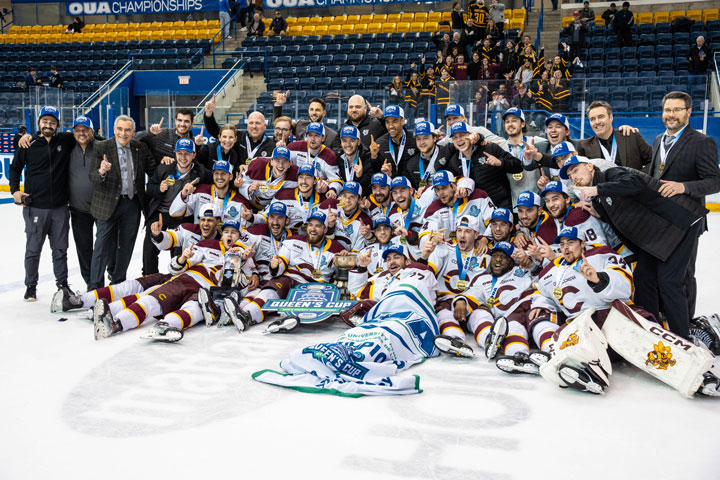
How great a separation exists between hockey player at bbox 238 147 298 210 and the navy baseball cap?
0.36m

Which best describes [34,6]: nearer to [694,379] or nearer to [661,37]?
[661,37]

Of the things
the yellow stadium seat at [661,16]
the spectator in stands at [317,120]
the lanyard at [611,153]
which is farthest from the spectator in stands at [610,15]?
the lanyard at [611,153]

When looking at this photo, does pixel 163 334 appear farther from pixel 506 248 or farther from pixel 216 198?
pixel 506 248

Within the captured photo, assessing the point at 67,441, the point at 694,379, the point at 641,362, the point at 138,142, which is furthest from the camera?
the point at 138,142

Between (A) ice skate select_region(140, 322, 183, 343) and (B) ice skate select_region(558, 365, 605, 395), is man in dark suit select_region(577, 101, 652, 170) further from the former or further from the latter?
(A) ice skate select_region(140, 322, 183, 343)

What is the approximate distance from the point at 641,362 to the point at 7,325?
470 cm

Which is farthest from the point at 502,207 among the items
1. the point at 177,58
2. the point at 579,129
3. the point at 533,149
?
Result: the point at 177,58

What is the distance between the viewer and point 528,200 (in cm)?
519

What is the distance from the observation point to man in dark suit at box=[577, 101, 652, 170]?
17.0 feet

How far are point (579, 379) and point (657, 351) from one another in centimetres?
57

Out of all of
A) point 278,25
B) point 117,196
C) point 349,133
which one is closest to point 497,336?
point 349,133

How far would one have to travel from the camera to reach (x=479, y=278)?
5086 mm

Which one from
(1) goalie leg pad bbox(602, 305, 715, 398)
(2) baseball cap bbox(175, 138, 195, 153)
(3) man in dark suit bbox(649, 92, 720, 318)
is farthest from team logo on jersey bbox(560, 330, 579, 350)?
(2) baseball cap bbox(175, 138, 195, 153)

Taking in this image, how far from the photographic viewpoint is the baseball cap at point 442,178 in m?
5.45
